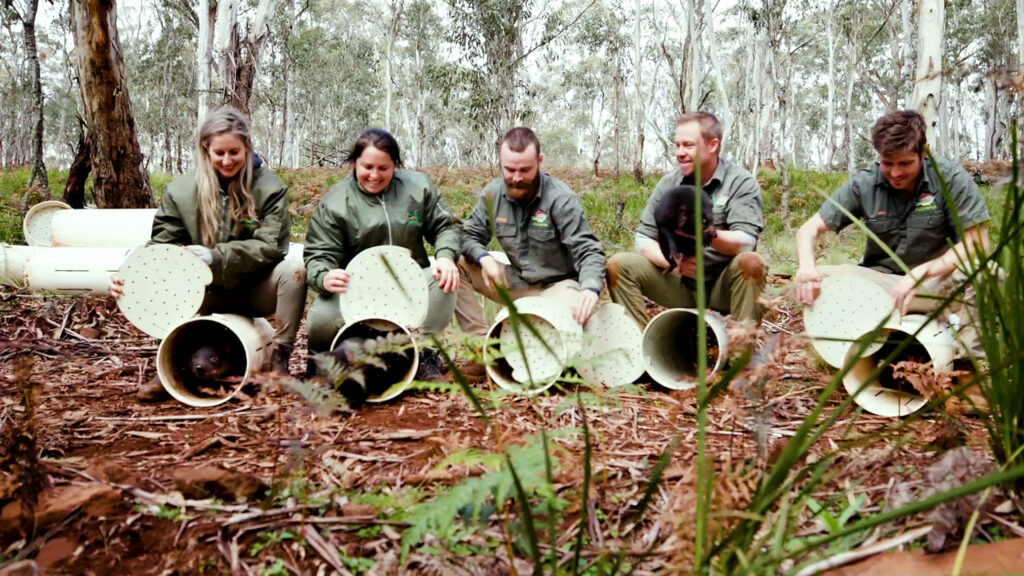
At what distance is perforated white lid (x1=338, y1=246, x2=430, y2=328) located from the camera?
9.90 ft

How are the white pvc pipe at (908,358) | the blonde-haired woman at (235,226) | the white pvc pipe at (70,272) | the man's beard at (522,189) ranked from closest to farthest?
the white pvc pipe at (908,358)
the blonde-haired woman at (235,226)
the man's beard at (522,189)
the white pvc pipe at (70,272)

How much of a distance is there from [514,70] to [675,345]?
14631 millimetres

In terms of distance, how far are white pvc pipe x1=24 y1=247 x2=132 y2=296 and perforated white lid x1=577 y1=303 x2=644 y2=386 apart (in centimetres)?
295

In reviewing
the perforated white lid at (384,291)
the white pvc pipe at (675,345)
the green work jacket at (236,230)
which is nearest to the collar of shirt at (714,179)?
the white pvc pipe at (675,345)

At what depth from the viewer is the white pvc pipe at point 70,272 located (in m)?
4.16

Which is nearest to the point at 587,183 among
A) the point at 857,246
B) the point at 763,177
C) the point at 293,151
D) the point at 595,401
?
the point at 763,177

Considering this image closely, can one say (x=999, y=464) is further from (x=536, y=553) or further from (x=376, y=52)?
(x=376, y=52)

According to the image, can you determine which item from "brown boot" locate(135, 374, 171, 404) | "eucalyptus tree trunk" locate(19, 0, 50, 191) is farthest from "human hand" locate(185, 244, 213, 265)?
"eucalyptus tree trunk" locate(19, 0, 50, 191)

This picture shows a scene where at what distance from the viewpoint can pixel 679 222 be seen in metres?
3.22

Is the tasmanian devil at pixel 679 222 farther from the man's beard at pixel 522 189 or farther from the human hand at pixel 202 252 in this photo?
the human hand at pixel 202 252

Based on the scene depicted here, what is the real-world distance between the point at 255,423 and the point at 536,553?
1.96 metres

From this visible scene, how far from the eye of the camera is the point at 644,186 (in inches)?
564

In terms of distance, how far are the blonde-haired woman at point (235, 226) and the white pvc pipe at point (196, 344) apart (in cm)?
9

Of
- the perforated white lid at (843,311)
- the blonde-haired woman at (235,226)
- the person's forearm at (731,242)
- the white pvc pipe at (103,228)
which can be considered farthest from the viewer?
the white pvc pipe at (103,228)
